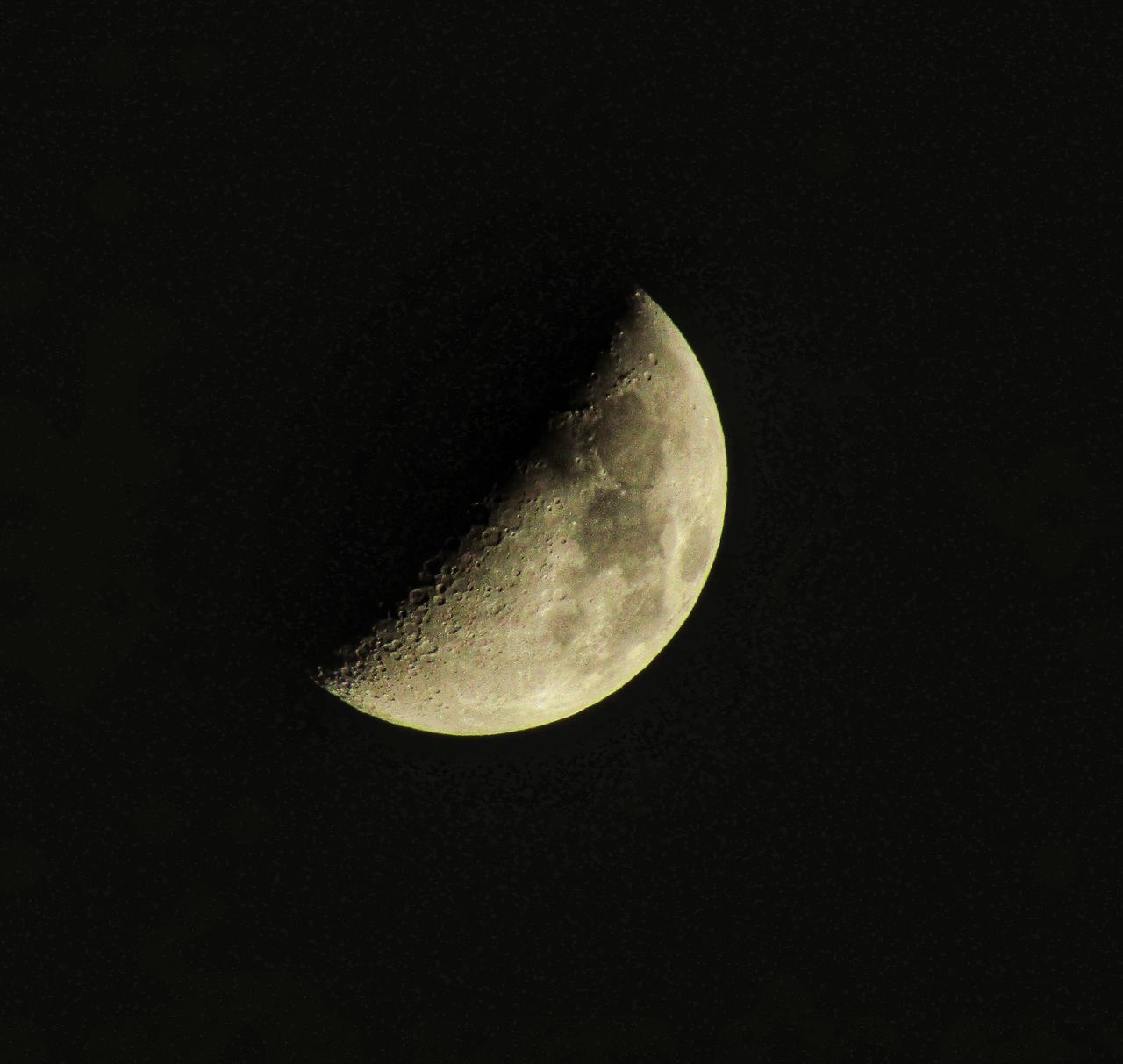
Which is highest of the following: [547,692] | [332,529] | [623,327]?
[623,327]

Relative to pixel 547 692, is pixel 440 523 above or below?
above

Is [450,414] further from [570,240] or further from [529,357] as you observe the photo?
[570,240]

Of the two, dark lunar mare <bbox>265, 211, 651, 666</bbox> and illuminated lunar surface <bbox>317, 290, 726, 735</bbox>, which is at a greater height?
dark lunar mare <bbox>265, 211, 651, 666</bbox>

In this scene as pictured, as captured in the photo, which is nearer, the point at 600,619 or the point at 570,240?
the point at 600,619

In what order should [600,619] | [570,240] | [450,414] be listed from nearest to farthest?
A: [450,414] → [600,619] → [570,240]

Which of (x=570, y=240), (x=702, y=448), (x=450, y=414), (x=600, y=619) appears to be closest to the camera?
(x=450, y=414)

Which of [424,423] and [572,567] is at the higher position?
[424,423]

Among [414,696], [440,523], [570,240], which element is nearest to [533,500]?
[440,523]

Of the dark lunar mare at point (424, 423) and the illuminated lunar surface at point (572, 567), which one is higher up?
the dark lunar mare at point (424, 423)
